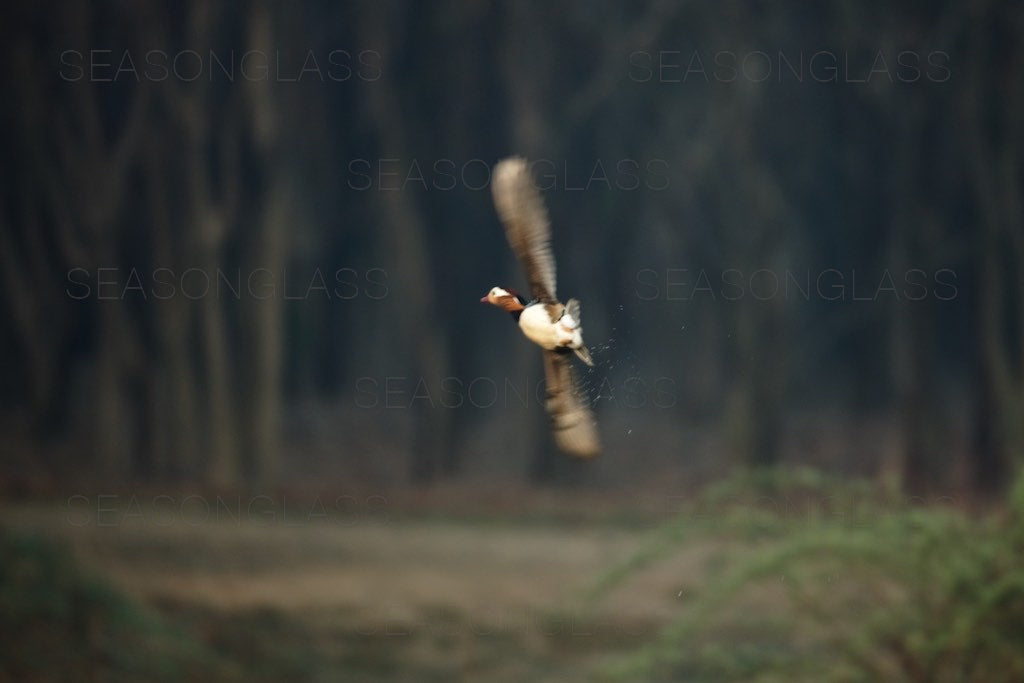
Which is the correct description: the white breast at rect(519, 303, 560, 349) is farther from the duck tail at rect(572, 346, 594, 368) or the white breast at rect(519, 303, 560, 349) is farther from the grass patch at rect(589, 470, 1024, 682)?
the grass patch at rect(589, 470, 1024, 682)

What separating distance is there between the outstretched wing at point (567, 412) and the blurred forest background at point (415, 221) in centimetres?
983

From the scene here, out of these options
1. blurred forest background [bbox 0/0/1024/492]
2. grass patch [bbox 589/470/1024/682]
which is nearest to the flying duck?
grass patch [bbox 589/470/1024/682]

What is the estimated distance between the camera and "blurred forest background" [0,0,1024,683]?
24.0 ft

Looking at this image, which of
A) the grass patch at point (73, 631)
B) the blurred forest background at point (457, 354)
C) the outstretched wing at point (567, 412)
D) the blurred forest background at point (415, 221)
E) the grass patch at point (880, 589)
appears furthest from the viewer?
the blurred forest background at point (415, 221)

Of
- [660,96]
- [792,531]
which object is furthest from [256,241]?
[660,96]

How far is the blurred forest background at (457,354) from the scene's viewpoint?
7.32 metres

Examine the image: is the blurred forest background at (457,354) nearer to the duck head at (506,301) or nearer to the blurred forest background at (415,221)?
the blurred forest background at (415,221)

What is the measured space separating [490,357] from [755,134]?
775cm

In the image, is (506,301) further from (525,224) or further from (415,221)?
(415,221)

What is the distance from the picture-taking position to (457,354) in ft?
48.7

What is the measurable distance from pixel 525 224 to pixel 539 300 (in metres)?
0.07

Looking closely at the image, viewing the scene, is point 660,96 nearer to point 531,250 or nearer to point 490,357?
point 490,357

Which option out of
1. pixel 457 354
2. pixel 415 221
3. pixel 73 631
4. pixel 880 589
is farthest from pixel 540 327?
pixel 457 354

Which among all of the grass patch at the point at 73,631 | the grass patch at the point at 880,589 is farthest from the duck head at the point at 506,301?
the grass patch at the point at 73,631
